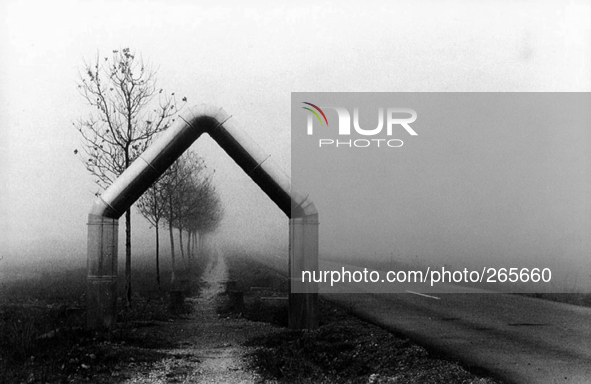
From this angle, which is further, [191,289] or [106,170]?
[191,289]

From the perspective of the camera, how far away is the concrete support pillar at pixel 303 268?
10.9 m

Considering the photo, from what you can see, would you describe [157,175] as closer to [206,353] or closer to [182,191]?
[206,353]

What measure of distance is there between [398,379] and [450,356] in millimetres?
1287

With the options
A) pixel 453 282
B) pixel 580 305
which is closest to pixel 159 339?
pixel 580 305

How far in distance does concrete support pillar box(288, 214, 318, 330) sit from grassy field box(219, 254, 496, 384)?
0.33m

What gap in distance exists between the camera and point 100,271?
11.0 m

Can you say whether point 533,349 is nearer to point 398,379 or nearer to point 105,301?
point 398,379

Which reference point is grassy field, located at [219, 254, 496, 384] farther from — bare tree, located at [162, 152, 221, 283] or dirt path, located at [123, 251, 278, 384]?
bare tree, located at [162, 152, 221, 283]

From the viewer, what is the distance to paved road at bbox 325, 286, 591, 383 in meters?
7.27

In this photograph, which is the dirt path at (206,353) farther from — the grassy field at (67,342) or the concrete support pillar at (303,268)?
the concrete support pillar at (303,268)

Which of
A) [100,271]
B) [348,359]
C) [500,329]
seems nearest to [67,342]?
[100,271]

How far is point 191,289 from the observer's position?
20.6 metres

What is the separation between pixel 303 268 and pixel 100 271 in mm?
3718

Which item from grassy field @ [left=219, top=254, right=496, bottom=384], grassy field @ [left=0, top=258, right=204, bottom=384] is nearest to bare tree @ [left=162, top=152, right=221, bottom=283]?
grassy field @ [left=0, top=258, right=204, bottom=384]
